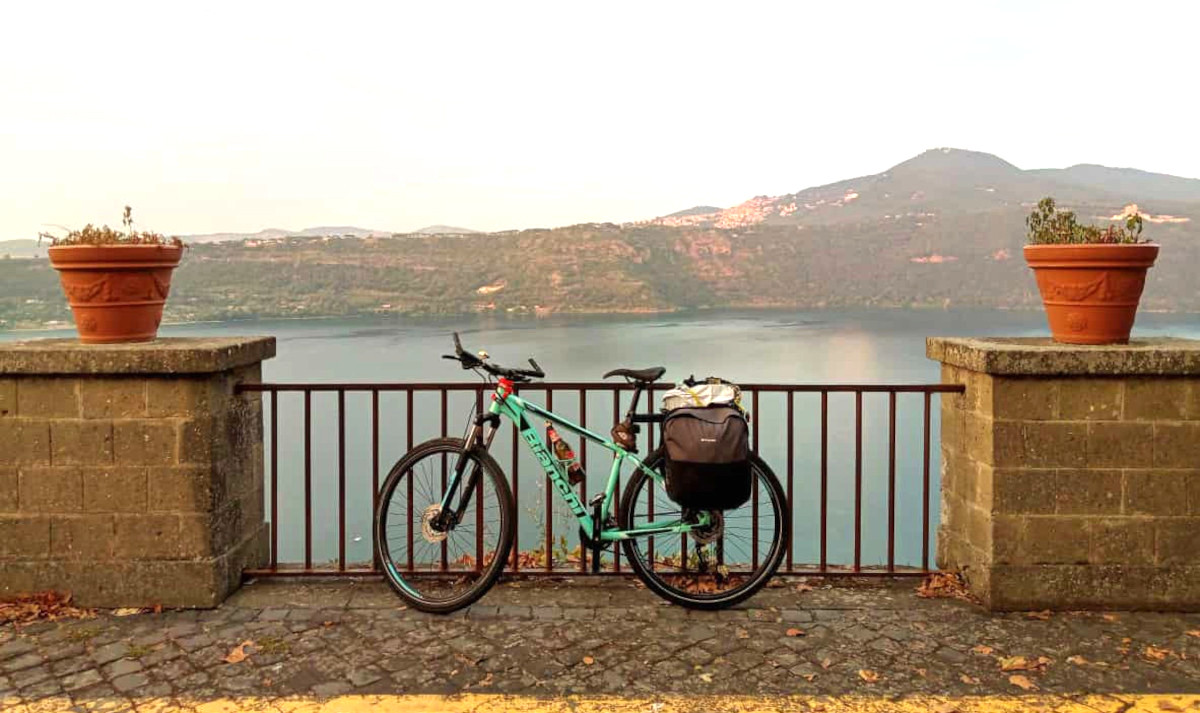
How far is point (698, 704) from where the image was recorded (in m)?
2.78

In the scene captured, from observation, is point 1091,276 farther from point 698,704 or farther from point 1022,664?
point 698,704

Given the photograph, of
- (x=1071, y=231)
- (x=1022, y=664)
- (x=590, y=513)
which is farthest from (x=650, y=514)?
(x=1071, y=231)

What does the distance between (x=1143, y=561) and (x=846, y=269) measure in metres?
116

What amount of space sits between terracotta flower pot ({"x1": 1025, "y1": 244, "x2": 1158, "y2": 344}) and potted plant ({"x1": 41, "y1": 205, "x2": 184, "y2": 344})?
397 cm

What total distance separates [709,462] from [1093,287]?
1.87m

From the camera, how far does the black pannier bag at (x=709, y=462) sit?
11.4 ft

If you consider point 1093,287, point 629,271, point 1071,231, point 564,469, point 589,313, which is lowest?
point 564,469

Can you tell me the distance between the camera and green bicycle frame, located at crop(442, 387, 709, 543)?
12.2ft

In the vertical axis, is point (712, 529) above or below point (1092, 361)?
below

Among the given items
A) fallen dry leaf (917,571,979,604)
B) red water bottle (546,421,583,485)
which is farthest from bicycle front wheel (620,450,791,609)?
fallen dry leaf (917,571,979,604)

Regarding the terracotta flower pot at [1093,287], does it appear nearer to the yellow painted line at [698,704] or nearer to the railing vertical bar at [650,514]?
the yellow painted line at [698,704]

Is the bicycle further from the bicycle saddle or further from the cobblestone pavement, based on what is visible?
the cobblestone pavement

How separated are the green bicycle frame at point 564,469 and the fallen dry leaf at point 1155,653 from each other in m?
1.68

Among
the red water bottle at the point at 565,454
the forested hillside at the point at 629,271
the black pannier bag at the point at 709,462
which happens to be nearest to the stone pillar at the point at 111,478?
the red water bottle at the point at 565,454
